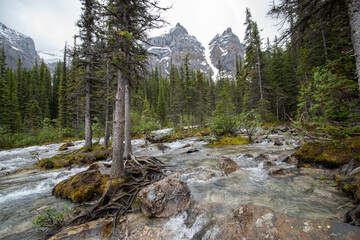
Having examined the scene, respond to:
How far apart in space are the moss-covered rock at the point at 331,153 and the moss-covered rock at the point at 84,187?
27.7 feet

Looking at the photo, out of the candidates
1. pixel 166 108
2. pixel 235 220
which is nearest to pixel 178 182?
pixel 235 220

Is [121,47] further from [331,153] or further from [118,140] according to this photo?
[331,153]

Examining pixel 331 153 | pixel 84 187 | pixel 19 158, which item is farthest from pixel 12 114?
pixel 331 153

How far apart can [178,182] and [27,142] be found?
33.4 metres

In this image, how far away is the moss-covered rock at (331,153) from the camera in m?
5.10

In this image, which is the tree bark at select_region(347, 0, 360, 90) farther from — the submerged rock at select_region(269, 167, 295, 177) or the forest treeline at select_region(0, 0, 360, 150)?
the submerged rock at select_region(269, 167, 295, 177)

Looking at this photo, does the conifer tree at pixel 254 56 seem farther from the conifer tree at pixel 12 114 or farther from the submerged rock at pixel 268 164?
the conifer tree at pixel 12 114

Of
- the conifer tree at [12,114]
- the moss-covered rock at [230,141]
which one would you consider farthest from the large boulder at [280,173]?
A: the conifer tree at [12,114]

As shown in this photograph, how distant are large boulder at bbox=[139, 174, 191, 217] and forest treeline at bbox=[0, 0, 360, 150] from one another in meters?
4.53

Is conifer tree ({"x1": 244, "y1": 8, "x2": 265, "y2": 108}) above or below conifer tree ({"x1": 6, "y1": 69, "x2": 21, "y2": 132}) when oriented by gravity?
above

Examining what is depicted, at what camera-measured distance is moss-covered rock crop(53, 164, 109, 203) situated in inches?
195

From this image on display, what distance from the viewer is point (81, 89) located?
13.8 metres

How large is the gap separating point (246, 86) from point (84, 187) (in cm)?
3380

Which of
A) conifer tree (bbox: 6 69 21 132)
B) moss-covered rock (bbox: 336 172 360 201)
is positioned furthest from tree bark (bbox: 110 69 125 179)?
conifer tree (bbox: 6 69 21 132)
